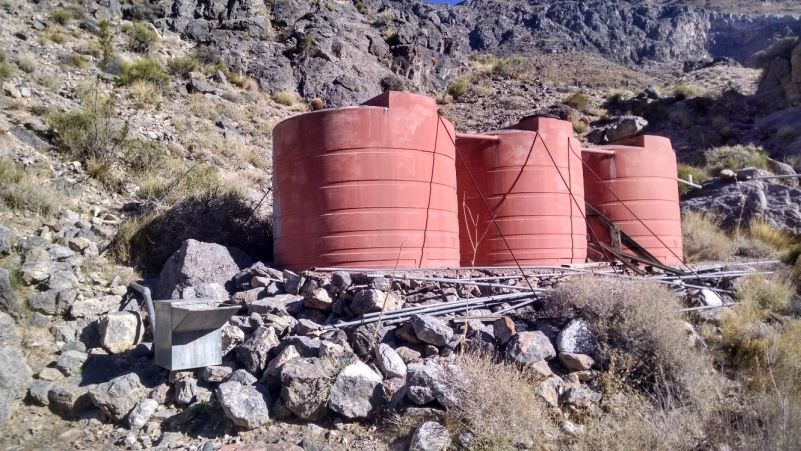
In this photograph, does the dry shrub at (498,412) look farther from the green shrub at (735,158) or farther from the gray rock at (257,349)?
the green shrub at (735,158)

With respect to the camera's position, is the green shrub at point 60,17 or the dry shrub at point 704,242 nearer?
the dry shrub at point 704,242

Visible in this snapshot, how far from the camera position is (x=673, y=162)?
980cm

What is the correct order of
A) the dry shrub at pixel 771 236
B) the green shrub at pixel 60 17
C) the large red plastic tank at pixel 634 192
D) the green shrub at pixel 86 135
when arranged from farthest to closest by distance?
the green shrub at pixel 60 17 < the dry shrub at pixel 771 236 < the green shrub at pixel 86 135 < the large red plastic tank at pixel 634 192

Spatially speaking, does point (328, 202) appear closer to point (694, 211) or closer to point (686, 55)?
point (694, 211)

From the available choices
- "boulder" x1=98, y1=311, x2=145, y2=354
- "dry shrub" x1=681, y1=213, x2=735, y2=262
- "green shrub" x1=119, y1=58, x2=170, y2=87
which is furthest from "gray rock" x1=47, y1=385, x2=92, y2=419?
"green shrub" x1=119, y1=58, x2=170, y2=87

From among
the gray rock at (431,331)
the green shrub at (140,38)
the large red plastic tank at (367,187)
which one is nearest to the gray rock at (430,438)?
the gray rock at (431,331)

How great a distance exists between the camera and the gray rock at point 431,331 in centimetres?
544

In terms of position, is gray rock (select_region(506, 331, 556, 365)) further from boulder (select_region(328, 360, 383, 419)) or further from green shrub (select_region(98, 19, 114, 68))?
green shrub (select_region(98, 19, 114, 68))

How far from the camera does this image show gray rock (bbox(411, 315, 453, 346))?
5.44 meters

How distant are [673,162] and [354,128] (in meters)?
5.76

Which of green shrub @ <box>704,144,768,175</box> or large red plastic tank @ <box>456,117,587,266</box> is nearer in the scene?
large red plastic tank @ <box>456,117,587,266</box>

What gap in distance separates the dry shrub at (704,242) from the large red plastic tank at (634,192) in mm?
2239

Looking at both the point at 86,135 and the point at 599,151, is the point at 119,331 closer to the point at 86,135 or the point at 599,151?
the point at 86,135

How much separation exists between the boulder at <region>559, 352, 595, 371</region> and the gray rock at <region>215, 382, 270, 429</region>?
260 cm
